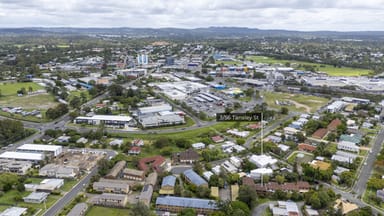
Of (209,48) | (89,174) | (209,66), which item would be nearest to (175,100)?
(89,174)

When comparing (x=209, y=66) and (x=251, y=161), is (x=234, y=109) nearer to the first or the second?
(x=251, y=161)

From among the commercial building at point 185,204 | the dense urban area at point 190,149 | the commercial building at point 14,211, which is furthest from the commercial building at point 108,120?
the commercial building at point 185,204

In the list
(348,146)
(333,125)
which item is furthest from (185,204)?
(333,125)

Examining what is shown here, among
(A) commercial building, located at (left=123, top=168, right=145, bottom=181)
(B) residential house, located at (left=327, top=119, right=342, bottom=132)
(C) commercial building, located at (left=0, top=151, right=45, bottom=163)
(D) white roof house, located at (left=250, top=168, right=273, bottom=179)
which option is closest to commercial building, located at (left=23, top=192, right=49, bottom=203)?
(A) commercial building, located at (left=123, top=168, right=145, bottom=181)

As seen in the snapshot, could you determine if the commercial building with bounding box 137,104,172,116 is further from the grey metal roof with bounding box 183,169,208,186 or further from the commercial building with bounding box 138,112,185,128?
the grey metal roof with bounding box 183,169,208,186

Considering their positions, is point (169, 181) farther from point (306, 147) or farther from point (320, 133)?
point (320, 133)

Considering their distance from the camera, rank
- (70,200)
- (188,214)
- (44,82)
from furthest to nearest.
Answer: (44,82) → (70,200) → (188,214)

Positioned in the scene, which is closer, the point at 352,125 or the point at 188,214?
the point at 188,214
